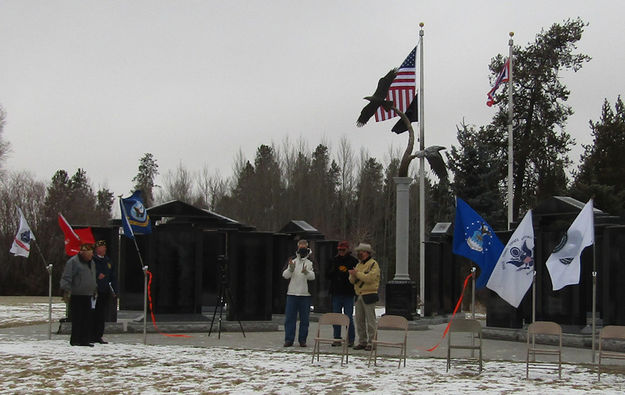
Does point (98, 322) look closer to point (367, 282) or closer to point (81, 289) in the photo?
point (81, 289)

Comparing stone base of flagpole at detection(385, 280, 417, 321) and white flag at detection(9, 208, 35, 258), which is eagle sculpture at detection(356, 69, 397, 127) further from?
white flag at detection(9, 208, 35, 258)

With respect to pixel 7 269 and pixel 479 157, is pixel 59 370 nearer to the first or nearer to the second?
pixel 479 157

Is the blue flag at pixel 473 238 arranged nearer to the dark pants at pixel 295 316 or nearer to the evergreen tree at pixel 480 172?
the dark pants at pixel 295 316

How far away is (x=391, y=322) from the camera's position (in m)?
11.5

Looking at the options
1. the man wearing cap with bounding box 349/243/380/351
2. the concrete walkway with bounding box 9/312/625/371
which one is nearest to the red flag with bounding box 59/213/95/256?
the concrete walkway with bounding box 9/312/625/371

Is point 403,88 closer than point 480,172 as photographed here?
Yes

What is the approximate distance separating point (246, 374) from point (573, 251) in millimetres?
5513

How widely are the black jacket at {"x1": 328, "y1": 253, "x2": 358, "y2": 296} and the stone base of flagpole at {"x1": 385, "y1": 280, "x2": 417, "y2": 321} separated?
6.22m

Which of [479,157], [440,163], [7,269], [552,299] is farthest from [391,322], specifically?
[7,269]

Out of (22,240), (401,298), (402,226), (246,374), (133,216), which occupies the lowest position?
(246,374)

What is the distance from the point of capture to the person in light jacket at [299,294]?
13.5 meters

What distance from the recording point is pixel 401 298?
19672 mm

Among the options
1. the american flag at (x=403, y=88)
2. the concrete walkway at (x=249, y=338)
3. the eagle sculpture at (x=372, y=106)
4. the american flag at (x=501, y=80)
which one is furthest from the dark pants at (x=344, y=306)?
the american flag at (x=501, y=80)

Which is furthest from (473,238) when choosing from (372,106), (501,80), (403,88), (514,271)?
(501,80)
